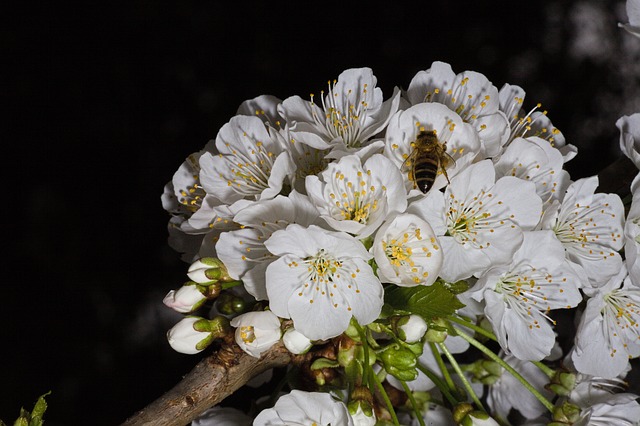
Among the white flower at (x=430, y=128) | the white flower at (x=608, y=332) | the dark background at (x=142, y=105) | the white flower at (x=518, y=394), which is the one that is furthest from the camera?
the dark background at (x=142, y=105)

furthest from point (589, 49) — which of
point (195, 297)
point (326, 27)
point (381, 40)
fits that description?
point (195, 297)

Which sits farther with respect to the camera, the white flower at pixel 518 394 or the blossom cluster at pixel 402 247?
the white flower at pixel 518 394

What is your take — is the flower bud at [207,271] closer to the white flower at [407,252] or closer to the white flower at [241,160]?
the white flower at [241,160]

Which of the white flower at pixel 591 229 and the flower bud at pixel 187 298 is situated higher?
the flower bud at pixel 187 298

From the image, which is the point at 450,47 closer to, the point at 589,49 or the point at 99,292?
the point at 589,49

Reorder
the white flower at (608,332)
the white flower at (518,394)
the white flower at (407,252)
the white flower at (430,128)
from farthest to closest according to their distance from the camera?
the white flower at (518,394) → the white flower at (608,332) → the white flower at (430,128) → the white flower at (407,252)

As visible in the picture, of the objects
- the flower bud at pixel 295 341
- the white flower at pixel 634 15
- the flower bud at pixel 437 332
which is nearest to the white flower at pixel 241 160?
the flower bud at pixel 295 341

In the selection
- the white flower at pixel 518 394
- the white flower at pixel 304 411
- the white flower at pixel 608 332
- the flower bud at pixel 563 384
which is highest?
the white flower at pixel 304 411
